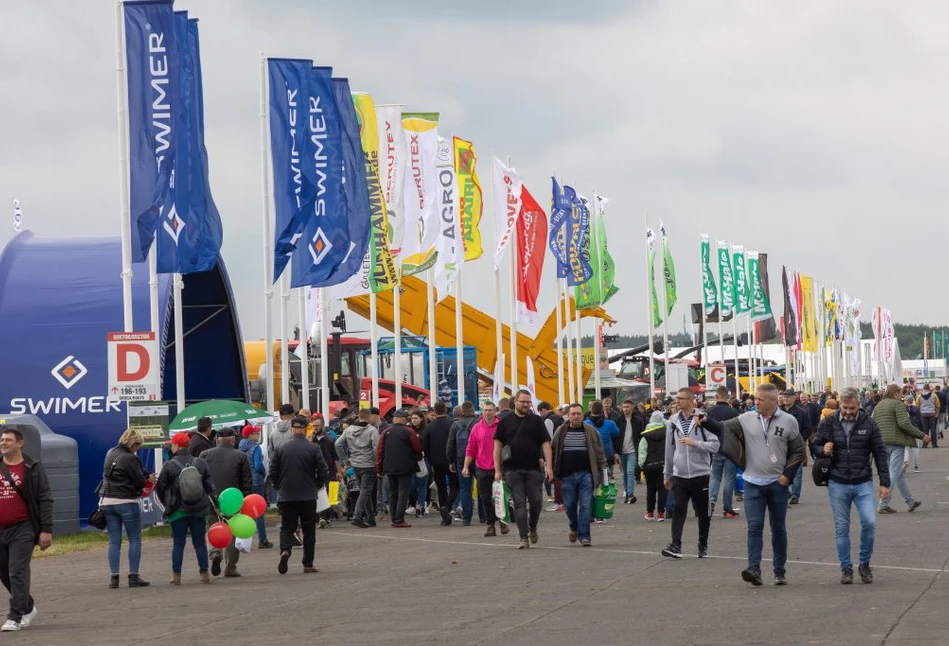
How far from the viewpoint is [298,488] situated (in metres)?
16.0

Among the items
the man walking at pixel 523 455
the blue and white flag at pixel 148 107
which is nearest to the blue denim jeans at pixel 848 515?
the man walking at pixel 523 455

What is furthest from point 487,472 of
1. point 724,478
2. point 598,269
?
point 598,269

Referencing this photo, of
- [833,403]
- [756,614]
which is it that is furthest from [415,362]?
[756,614]

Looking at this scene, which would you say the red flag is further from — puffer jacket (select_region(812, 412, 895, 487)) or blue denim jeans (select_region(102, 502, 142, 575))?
puffer jacket (select_region(812, 412, 895, 487))

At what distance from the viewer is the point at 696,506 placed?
636 inches

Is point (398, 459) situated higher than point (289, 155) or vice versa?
point (289, 155)

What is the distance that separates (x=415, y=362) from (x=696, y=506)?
94.9ft

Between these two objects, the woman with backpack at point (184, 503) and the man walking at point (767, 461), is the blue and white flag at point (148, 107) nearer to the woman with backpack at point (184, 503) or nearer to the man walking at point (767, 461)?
the woman with backpack at point (184, 503)

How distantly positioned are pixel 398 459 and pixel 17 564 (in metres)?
9.87

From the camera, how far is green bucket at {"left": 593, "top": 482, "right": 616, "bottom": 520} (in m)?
20.2

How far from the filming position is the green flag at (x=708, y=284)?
51.5 m

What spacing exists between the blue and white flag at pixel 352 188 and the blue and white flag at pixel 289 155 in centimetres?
69

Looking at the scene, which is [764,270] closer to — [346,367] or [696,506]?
[346,367]

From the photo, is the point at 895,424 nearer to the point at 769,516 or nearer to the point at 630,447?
the point at 630,447
